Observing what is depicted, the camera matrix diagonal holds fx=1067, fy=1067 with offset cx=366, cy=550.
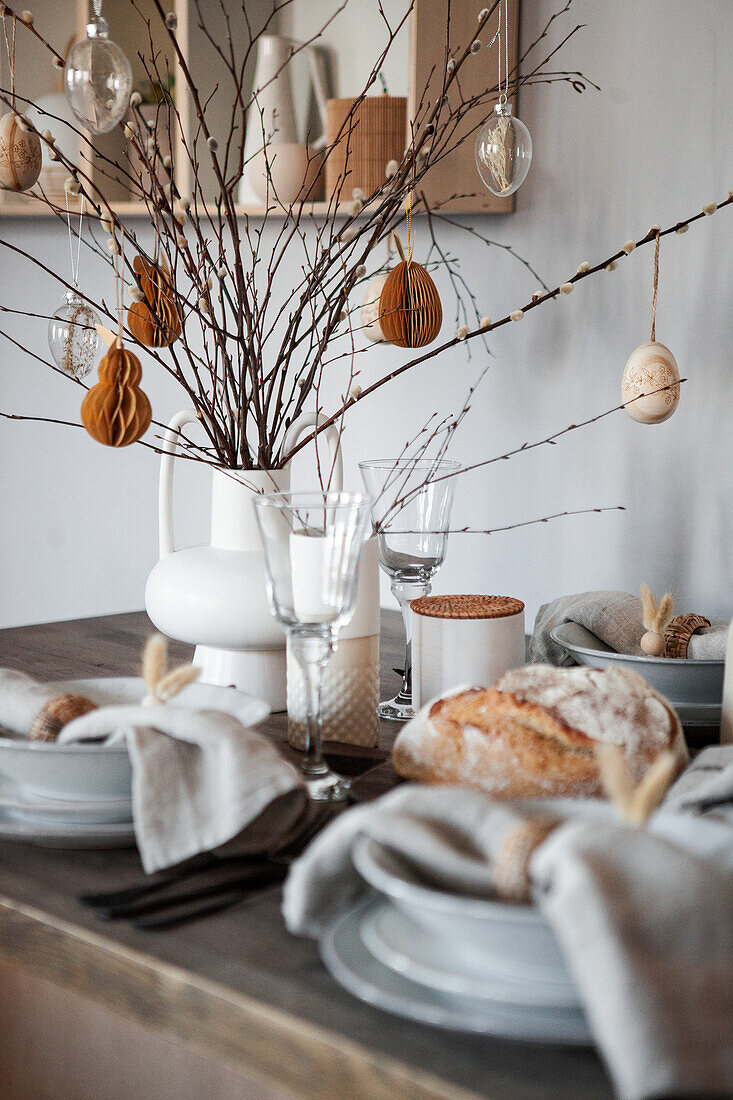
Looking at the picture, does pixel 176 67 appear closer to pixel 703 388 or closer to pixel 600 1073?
pixel 703 388

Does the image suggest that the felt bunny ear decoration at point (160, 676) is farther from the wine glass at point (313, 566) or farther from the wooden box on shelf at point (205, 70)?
the wooden box on shelf at point (205, 70)

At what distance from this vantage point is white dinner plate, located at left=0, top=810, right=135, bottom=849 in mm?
731

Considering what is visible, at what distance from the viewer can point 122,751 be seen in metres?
0.72

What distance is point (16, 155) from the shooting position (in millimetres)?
1299

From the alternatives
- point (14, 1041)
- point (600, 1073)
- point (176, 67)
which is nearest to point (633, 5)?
point (176, 67)

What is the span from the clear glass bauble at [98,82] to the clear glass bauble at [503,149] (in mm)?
464

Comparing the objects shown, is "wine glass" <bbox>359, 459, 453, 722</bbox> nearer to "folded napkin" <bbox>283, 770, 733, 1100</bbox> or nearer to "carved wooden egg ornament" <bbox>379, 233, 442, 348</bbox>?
"carved wooden egg ornament" <bbox>379, 233, 442, 348</bbox>

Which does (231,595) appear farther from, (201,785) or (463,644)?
(201,785)

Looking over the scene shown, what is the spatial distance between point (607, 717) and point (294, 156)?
1.42 meters

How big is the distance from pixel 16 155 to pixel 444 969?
1.13 metres

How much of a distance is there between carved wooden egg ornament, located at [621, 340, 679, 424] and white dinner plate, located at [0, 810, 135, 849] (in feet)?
2.90

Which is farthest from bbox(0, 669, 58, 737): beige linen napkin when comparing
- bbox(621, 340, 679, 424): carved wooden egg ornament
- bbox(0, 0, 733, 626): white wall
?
bbox(0, 0, 733, 626): white wall

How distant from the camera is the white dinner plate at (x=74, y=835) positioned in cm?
73

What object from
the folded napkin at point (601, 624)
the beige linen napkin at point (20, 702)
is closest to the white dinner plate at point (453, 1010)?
the beige linen napkin at point (20, 702)
